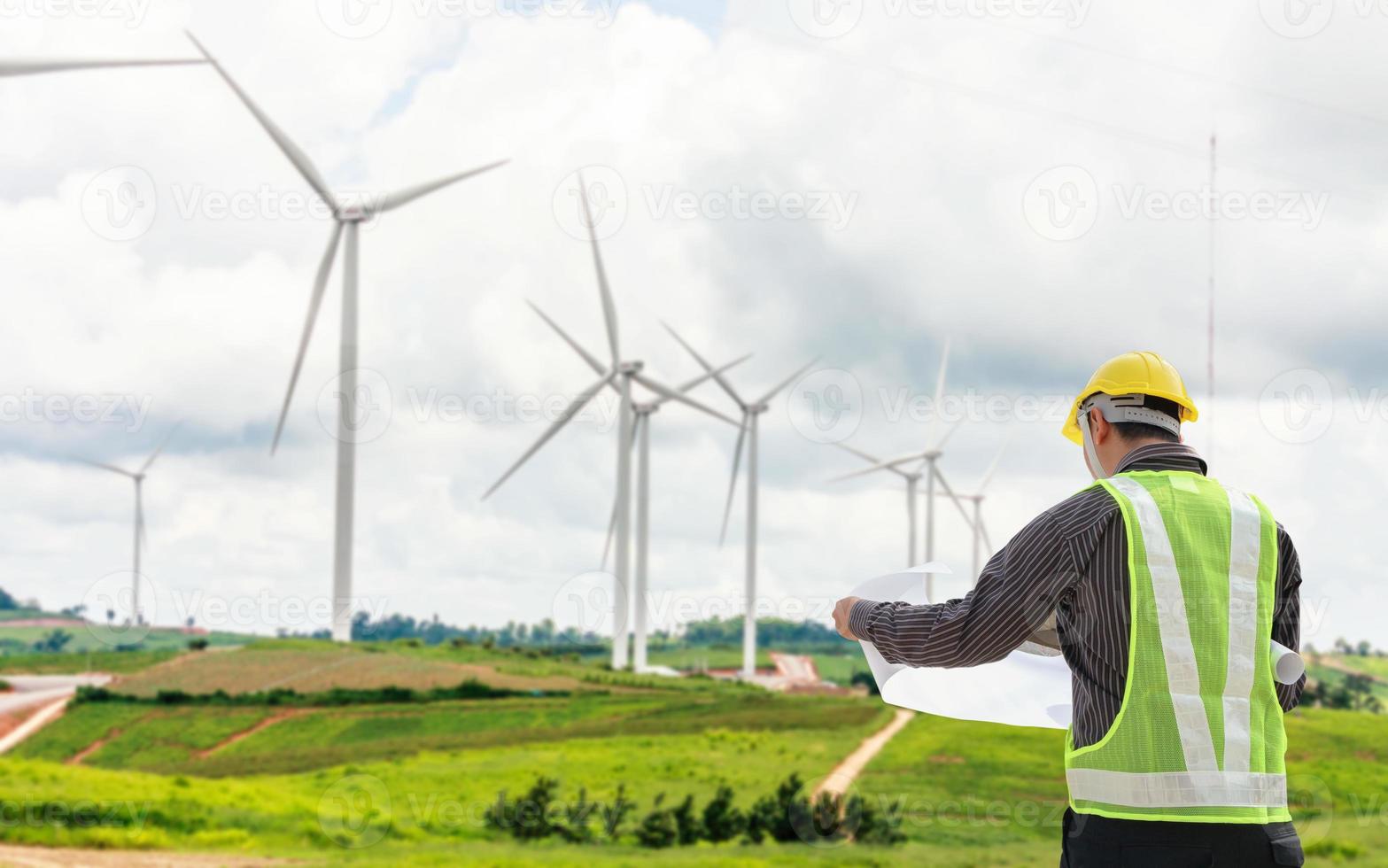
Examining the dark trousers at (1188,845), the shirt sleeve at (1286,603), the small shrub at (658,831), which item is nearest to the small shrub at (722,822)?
the small shrub at (658,831)

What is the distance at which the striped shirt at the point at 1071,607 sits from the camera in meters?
3.77

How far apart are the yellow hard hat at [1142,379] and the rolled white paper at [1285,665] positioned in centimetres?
83

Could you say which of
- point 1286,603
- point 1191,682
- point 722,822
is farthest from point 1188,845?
point 722,822

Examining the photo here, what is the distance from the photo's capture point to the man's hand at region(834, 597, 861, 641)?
4.32 metres

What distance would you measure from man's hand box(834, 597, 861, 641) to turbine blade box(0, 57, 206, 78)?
82.2 feet

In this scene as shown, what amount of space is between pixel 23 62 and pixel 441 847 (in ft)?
54.3

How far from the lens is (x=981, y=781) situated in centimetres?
3406

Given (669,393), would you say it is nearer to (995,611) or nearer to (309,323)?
(309,323)

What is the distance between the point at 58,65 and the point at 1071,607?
2674 cm

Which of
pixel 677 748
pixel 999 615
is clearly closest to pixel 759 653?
pixel 677 748

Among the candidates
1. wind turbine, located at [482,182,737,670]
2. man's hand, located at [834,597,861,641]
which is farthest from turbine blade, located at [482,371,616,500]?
man's hand, located at [834,597,861,641]

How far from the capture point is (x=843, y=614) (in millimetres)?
4340

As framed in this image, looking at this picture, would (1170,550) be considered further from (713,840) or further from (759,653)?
(759,653)

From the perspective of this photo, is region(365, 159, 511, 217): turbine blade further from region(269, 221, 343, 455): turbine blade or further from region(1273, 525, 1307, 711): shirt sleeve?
region(1273, 525, 1307, 711): shirt sleeve
